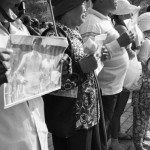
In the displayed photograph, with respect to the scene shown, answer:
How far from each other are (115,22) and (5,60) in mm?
2388

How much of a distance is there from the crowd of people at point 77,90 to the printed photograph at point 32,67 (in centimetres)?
7

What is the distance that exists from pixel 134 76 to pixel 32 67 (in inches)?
82.7

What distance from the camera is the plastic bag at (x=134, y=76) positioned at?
3236 millimetres

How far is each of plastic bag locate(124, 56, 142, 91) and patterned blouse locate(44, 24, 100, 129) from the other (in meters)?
1.32

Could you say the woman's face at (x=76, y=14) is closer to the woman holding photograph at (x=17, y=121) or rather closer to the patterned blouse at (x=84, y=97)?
the patterned blouse at (x=84, y=97)

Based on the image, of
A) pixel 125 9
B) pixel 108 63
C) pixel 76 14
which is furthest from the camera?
pixel 125 9

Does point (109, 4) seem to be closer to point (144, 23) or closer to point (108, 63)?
point (108, 63)

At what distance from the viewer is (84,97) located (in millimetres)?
1981

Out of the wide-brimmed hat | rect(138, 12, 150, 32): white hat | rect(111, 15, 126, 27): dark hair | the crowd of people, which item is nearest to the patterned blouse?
the crowd of people

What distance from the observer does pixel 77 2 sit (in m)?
1.99

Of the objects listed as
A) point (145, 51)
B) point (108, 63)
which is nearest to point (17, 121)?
point (108, 63)

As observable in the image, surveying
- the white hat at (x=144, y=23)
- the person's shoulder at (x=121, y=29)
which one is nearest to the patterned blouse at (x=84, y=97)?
the person's shoulder at (x=121, y=29)

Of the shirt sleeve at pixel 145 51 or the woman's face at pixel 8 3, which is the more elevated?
the woman's face at pixel 8 3

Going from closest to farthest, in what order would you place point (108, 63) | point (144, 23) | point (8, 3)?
1. point (8, 3)
2. point (108, 63)
3. point (144, 23)
